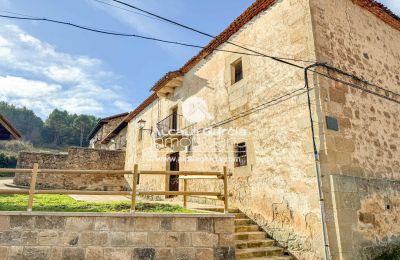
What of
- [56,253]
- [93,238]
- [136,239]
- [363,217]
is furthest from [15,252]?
[363,217]

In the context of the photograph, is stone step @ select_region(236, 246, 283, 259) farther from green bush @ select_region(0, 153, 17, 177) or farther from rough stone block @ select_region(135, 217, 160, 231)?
green bush @ select_region(0, 153, 17, 177)

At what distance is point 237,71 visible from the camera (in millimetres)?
8531

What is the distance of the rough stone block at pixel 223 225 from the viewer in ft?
15.9

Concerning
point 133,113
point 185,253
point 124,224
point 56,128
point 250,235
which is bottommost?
point 185,253

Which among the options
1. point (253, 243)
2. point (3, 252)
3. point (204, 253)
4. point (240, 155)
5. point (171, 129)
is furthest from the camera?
point (171, 129)

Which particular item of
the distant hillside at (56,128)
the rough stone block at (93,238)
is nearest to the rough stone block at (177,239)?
the rough stone block at (93,238)

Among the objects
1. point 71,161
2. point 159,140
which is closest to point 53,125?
point 71,161

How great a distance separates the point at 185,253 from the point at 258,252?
1.53m

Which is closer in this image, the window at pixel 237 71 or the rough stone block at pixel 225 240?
the rough stone block at pixel 225 240

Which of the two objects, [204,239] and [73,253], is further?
[204,239]

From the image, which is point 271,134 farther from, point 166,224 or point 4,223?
point 4,223

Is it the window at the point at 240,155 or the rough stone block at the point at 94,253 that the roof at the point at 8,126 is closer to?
the rough stone block at the point at 94,253

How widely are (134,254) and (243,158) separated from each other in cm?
381

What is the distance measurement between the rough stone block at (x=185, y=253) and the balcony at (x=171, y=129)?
594 centimetres
